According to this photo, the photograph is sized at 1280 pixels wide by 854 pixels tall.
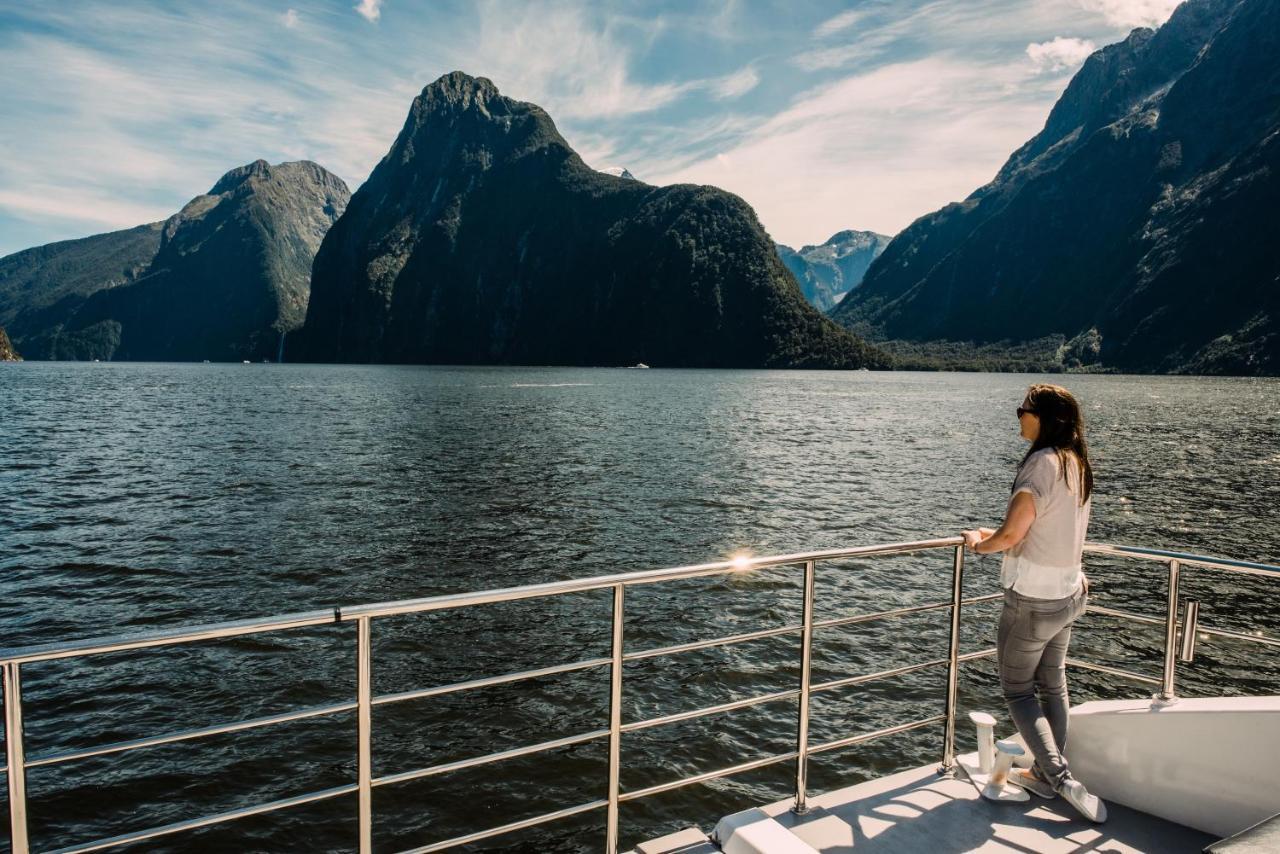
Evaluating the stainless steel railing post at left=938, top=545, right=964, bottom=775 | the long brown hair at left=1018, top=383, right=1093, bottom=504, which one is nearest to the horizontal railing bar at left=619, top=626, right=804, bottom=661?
the stainless steel railing post at left=938, top=545, right=964, bottom=775

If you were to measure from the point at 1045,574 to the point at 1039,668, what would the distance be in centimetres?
68

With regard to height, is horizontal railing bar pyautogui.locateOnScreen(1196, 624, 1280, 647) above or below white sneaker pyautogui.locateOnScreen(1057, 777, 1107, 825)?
above

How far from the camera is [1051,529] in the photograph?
172 inches

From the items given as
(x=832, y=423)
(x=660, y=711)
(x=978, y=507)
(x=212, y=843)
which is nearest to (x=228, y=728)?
(x=212, y=843)

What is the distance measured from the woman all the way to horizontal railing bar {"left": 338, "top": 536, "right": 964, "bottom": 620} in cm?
43

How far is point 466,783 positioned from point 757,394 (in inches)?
3754

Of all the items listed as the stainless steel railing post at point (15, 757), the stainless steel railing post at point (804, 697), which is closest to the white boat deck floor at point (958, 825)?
the stainless steel railing post at point (804, 697)

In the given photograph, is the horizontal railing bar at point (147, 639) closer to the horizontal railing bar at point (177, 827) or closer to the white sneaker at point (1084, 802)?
the horizontal railing bar at point (177, 827)

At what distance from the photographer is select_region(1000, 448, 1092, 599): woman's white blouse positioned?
434 cm

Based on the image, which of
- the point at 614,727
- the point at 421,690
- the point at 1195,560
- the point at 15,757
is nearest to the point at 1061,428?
the point at 1195,560

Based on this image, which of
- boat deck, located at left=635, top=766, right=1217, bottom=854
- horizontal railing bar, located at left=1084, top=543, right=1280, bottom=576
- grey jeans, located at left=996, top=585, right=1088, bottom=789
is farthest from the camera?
horizontal railing bar, located at left=1084, top=543, right=1280, bottom=576

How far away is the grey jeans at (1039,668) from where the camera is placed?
4.50m

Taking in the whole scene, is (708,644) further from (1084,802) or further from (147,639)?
(147,639)

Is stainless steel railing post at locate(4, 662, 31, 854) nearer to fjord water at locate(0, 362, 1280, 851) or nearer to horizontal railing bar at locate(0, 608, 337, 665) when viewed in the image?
horizontal railing bar at locate(0, 608, 337, 665)
